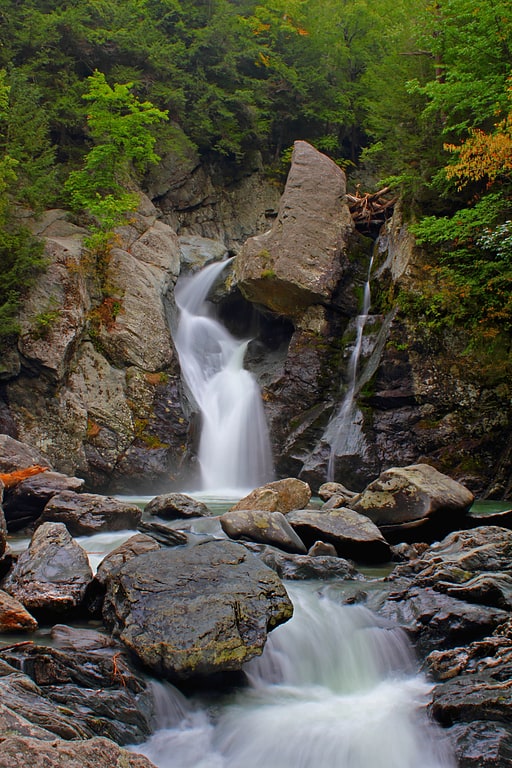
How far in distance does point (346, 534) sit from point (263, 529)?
1.18 m

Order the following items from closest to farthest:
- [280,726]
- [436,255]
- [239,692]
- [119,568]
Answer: [280,726] < [239,692] < [119,568] < [436,255]

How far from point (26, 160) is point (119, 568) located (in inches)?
548

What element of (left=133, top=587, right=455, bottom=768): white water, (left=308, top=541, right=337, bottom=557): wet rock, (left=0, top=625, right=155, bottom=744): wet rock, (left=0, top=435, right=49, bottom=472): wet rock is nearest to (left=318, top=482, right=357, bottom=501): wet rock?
(left=308, top=541, right=337, bottom=557): wet rock

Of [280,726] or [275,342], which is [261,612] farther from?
[275,342]

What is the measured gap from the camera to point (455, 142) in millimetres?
14461

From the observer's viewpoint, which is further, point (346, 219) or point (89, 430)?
point (346, 219)

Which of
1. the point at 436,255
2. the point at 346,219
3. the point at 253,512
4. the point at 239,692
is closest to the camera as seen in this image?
the point at 239,692

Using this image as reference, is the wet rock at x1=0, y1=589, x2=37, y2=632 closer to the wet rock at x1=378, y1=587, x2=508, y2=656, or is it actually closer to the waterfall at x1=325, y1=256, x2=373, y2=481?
the wet rock at x1=378, y1=587, x2=508, y2=656

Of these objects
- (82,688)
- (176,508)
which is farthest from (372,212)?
(82,688)

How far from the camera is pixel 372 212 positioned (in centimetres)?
1811

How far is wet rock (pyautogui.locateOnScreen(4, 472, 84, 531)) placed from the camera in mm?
8203

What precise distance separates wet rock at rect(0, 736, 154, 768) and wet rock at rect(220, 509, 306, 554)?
15.4 ft

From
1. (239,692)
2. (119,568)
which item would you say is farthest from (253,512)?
(239,692)

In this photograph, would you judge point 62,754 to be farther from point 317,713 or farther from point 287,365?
point 287,365
